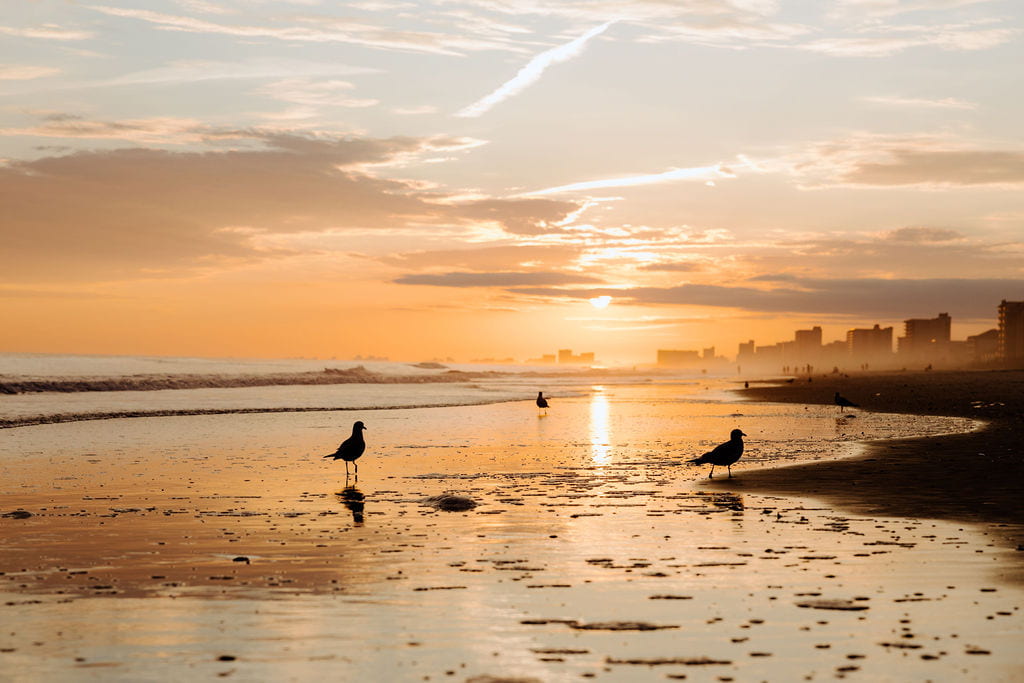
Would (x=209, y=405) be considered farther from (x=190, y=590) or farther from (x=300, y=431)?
(x=190, y=590)

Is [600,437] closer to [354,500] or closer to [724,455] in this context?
[724,455]

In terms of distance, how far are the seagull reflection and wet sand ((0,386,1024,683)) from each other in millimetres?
61

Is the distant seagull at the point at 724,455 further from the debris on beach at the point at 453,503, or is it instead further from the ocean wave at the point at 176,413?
the ocean wave at the point at 176,413

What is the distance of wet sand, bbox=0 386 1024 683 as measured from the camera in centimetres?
765

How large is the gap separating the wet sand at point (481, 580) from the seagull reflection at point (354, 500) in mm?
61

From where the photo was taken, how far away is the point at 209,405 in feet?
169

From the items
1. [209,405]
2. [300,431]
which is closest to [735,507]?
[300,431]

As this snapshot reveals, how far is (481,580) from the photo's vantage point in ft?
34.8


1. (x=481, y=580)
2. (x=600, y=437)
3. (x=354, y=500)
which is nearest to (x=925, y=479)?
(x=354, y=500)

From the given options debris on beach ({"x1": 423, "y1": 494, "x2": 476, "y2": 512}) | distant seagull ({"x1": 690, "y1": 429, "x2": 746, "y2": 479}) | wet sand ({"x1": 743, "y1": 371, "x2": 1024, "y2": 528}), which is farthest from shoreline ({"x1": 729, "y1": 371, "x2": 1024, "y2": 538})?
debris on beach ({"x1": 423, "y1": 494, "x2": 476, "y2": 512})

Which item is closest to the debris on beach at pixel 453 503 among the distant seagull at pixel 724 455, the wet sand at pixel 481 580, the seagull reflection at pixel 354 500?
the wet sand at pixel 481 580

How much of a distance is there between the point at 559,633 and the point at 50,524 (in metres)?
10.4

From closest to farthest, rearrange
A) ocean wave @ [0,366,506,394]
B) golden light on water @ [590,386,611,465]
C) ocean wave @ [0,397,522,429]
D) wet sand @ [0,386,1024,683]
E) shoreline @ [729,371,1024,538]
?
wet sand @ [0,386,1024,683] < shoreline @ [729,371,1024,538] < golden light on water @ [590,386,611,465] < ocean wave @ [0,397,522,429] < ocean wave @ [0,366,506,394]

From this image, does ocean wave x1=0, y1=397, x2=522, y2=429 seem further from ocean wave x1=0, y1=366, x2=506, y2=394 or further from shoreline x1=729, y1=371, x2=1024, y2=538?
shoreline x1=729, y1=371, x2=1024, y2=538
